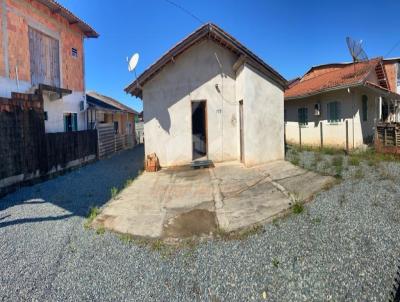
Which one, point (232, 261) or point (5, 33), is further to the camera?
point (5, 33)

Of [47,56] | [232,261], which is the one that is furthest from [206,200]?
[47,56]

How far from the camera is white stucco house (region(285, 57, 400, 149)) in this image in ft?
41.4

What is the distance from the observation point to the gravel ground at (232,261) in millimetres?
3287

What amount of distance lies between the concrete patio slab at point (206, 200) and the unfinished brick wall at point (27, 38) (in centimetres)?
682

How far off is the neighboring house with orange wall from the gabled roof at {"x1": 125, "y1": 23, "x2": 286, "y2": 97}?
13.8 feet

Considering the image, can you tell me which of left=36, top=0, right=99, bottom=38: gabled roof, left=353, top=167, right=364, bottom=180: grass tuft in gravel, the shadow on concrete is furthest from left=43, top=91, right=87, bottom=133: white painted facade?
left=353, top=167, right=364, bottom=180: grass tuft in gravel

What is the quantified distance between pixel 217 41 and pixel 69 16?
309 inches

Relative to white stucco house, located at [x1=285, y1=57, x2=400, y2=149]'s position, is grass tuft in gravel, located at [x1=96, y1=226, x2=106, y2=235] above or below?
below

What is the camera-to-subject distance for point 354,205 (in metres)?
5.39

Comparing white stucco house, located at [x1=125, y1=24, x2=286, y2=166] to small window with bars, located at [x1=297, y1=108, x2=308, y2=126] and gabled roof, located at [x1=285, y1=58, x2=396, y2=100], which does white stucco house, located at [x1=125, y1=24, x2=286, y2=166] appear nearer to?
gabled roof, located at [x1=285, y1=58, x2=396, y2=100]

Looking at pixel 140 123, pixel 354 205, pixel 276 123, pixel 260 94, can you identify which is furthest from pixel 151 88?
pixel 140 123

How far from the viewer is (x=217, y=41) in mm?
10742

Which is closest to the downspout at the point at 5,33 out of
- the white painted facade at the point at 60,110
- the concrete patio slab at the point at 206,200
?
the white painted facade at the point at 60,110

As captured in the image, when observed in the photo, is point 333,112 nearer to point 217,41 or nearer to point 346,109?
point 346,109
